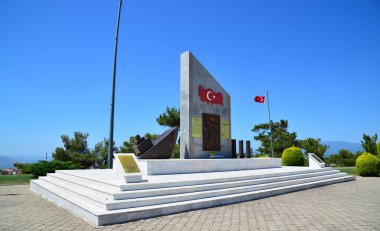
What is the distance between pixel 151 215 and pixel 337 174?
11.7 meters

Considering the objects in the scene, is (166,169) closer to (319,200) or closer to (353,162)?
(319,200)

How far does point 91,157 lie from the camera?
26391mm

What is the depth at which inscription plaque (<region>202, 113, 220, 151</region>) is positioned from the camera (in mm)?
12977

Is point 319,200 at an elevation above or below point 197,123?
below

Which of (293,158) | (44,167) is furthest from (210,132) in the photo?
(44,167)

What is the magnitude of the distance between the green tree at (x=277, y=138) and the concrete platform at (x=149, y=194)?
23.0 m

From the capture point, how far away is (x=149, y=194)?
6281 mm

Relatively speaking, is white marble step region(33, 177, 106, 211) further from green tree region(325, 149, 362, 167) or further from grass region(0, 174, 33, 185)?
green tree region(325, 149, 362, 167)

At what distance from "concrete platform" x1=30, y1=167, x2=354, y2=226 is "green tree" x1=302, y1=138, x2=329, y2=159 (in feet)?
78.1

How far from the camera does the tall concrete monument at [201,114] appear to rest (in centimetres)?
1242

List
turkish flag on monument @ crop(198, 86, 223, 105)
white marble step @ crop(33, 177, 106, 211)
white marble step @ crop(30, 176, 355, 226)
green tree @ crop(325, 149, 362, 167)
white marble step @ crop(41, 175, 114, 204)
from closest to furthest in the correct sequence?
1. white marble step @ crop(30, 176, 355, 226)
2. white marble step @ crop(33, 177, 106, 211)
3. white marble step @ crop(41, 175, 114, 204)
4. turkish flag on monument @ crop(198, 86, 223, 105)
5. green tree @ crop(325, 149, 362, 167)

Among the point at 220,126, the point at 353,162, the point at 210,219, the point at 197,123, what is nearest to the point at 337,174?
the point at 220,126

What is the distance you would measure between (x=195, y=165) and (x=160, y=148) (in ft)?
6.44

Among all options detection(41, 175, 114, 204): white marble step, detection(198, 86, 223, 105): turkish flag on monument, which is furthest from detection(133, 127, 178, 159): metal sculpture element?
detection(41, 175, 114, 204): white marble step
